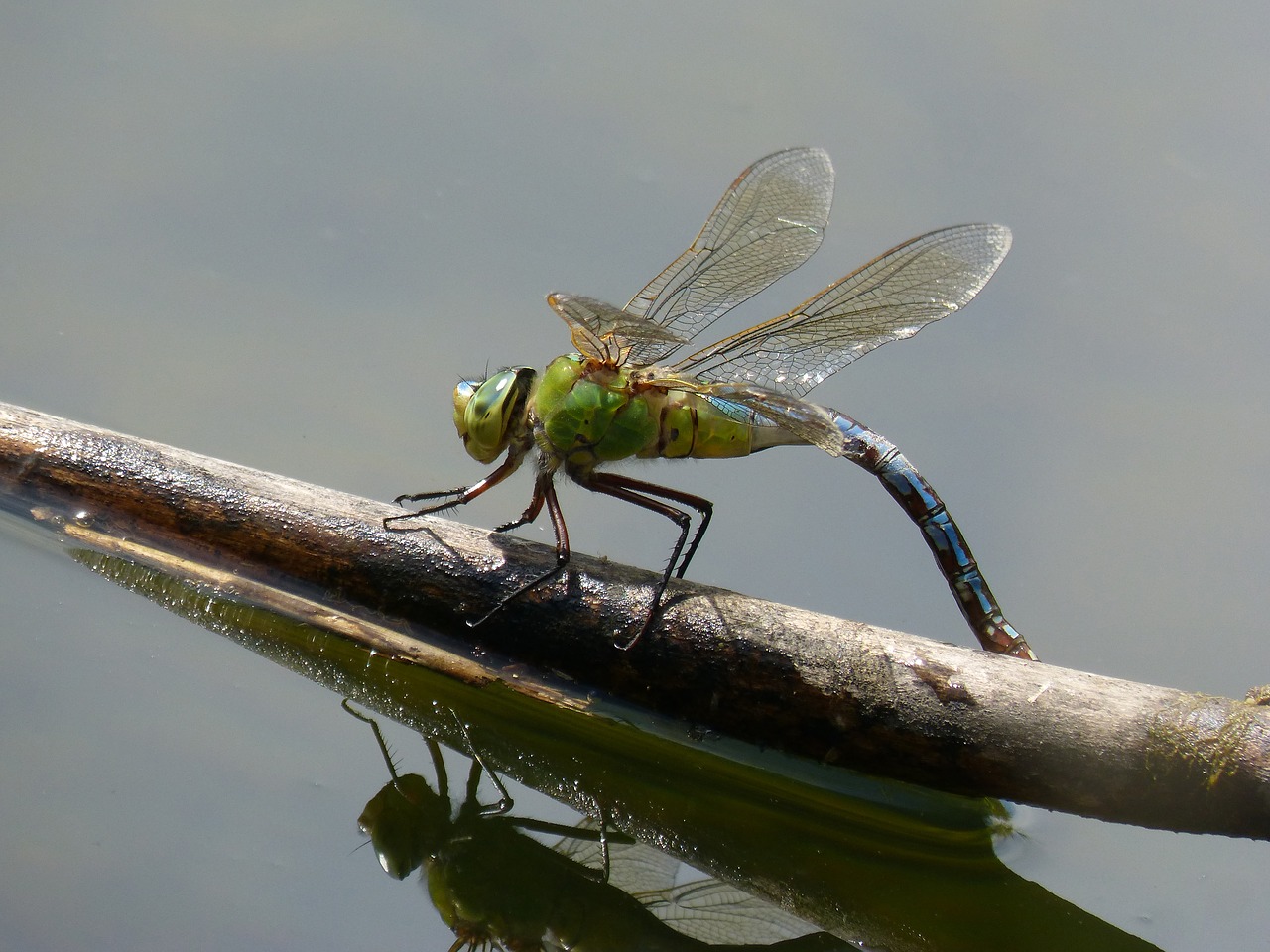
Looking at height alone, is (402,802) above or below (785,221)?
below

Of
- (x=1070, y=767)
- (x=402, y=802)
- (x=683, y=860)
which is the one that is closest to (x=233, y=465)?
(x=402, y=802)

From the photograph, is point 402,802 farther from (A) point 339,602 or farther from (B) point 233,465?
(B) point 233,465

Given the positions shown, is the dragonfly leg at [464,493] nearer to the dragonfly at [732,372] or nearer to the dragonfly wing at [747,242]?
the dragonfly at [732,372]

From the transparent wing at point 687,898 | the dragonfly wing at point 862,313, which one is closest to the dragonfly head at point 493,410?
the dragonfly wing at point 862,313

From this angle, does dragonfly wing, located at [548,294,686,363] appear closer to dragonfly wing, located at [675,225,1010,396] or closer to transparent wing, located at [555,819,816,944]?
dragonfly wing, located at [675,225,1010,396]

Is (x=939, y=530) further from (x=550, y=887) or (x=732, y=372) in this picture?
(x=550, y=887)

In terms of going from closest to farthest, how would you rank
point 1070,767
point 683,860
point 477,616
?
1. point 1070,767
2. point 683,860
3. point 477,616

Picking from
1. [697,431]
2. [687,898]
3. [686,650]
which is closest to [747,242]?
[697,431]
